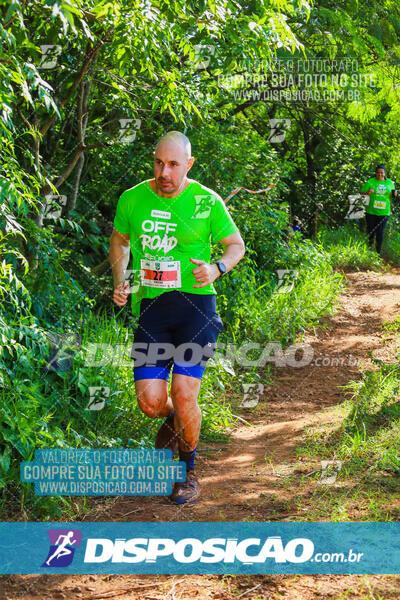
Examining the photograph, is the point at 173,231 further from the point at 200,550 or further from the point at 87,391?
the point at 200,550

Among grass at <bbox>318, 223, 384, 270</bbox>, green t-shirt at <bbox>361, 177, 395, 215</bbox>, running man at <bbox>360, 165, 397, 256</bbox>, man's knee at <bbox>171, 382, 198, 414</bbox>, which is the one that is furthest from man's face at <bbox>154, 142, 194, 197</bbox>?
green t-shirt at <bbox>361, 177, 395, 215</bbox>

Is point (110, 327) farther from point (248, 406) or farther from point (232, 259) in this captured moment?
point (232, 259)

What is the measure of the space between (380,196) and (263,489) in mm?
10130

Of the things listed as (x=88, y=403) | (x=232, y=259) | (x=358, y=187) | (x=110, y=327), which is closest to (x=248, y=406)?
(x=110, y=327)

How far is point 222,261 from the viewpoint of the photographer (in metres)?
3.76

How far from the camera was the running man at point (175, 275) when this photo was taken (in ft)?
12.4

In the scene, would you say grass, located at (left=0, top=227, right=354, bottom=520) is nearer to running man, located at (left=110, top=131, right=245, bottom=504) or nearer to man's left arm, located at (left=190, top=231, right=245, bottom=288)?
running man, located at (left=110, top=131, right=245, bottom=504)

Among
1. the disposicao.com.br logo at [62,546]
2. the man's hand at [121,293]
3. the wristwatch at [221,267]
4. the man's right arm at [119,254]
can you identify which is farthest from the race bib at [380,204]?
the disposicao.com.br logo at [62,546]

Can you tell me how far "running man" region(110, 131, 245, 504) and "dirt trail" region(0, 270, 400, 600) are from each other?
1.00 feet

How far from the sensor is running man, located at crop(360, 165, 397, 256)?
13140 millimetres

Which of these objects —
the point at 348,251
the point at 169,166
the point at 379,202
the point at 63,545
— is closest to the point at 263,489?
the point at 63,545

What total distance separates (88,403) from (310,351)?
337cm

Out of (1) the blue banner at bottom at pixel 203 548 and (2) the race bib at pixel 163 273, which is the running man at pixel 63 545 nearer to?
(1) the blue banner at bottom at pixel 203 548

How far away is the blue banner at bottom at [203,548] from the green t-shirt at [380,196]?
34.6ft
